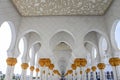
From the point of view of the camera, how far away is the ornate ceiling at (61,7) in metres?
5.87

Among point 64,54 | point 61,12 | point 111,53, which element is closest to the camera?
point 111,53

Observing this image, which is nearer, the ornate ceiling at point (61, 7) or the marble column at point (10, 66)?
the marble column at point (10, 66)

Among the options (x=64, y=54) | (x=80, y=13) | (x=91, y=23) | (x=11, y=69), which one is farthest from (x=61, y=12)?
(x=64, y=54)

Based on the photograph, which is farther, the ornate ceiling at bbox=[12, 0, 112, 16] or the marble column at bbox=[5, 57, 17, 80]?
the ornate ceiling at bbox=[12, 0, 112, 16]

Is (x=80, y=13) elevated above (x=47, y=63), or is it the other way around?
(x=80, y=13)

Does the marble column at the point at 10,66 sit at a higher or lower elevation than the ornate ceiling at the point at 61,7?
lower

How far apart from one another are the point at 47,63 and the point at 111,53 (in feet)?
11.2

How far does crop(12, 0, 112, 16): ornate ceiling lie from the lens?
5.87 m

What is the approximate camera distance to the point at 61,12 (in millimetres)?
6742

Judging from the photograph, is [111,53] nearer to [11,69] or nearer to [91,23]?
[91,23]

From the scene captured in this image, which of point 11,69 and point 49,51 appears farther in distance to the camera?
point 49,51

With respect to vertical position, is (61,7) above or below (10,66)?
above

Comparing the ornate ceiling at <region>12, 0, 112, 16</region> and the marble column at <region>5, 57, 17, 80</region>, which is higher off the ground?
the ornate ceiling at <region>12, 0, 112, 16</region>

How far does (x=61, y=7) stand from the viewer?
627 cm
